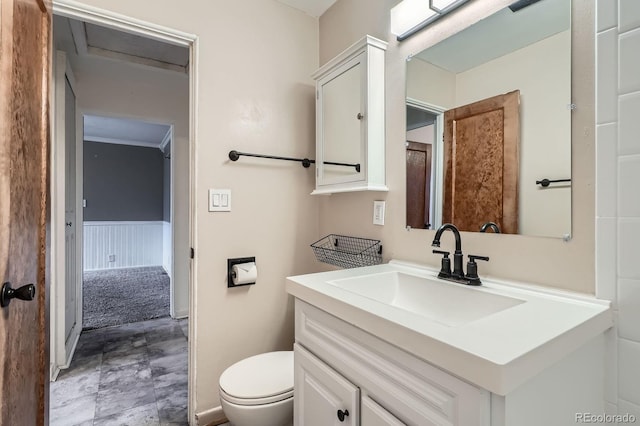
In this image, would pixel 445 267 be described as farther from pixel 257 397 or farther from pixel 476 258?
pixel 257 397

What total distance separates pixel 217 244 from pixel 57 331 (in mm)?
1505

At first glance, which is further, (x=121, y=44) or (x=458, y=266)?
(x=121, y=44)

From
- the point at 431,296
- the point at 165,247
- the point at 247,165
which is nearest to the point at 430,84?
the point at 431,296

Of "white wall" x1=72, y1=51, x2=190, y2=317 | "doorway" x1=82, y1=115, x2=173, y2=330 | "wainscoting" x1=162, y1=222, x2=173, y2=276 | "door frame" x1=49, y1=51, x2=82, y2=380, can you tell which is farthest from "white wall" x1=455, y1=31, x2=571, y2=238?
"wainscoting" x1=162, y1=222, x2=173, y2=276

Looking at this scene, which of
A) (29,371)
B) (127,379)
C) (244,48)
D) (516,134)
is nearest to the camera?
(29,371)

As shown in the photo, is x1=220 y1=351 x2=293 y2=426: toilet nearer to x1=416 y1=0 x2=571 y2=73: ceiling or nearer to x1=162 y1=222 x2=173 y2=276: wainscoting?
x1=416 y1=0 x2=571 y2=73: ceiling

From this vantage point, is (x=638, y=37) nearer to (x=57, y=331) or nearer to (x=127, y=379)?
(x=127, y=379)

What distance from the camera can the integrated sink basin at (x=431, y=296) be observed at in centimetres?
99

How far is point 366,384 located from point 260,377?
740 mm

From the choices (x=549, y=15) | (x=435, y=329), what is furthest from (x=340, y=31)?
(x=435, y=329)

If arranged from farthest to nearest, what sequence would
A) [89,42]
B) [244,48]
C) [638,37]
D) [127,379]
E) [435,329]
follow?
[89,42] → [127,379] → [244,48] → [638,37] → [435,329]

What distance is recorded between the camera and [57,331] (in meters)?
2.18

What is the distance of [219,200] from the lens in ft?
5.40

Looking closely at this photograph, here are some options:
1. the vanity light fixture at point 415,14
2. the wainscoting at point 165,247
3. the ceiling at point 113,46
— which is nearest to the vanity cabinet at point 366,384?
the vanity light fixture at point 415,14
